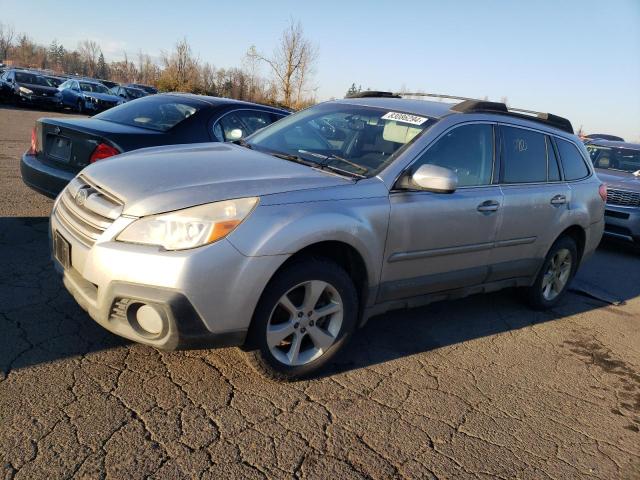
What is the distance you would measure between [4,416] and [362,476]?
67.4 inches

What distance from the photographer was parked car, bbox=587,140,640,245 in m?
8.36

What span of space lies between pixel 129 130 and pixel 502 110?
11.1 ft

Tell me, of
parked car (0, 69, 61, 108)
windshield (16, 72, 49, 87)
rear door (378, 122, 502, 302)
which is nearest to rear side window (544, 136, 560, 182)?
rear door (378, 122, 502, 302)

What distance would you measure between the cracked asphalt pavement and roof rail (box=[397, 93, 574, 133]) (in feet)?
5.71

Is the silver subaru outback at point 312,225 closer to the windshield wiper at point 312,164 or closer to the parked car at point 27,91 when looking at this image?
the windshield wiper at point 312,164

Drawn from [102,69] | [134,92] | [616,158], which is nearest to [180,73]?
[134,92]

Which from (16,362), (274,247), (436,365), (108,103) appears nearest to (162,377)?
(16,362)

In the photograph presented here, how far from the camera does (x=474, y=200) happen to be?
13.2 ft

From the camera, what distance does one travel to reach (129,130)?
17.5 ft

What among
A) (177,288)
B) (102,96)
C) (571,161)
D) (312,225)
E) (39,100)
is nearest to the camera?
(177,288)

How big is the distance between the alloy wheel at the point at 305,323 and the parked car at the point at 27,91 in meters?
26.5

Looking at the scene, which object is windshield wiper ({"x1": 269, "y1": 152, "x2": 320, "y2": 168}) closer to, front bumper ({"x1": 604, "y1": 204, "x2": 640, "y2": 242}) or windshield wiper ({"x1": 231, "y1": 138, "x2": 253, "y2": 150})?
windshield wiper ({"x1": 231, "y1": 138, "x2": 253, "y2": 150})

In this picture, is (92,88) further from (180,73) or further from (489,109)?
(489,109)

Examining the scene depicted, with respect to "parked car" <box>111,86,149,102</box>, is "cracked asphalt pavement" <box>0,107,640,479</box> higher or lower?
higher
